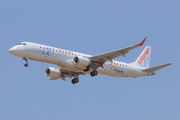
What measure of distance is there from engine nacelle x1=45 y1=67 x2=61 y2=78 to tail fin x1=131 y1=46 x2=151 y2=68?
1272 centimetres

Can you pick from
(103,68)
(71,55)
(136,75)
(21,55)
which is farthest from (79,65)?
(136,75)

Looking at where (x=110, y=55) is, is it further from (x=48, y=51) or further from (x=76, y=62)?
(x=48, y=51)

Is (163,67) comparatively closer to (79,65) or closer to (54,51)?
(79,65)

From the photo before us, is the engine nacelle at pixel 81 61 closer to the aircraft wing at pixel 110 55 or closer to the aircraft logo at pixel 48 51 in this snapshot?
the aircraft wing at pixel 110 55

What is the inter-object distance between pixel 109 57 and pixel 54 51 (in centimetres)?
783

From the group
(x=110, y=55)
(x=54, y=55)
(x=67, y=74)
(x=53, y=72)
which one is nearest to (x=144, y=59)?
(x=110, y=55)

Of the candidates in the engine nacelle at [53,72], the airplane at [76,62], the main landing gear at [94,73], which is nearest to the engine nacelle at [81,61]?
A: the airplane at [76,62]

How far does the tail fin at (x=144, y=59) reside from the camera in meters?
52.2

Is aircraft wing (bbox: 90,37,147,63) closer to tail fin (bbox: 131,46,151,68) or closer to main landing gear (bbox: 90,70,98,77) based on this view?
main landing gear (bbox: 90,70,98,77)

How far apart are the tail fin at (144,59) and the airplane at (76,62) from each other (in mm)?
495

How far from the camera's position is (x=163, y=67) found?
4522cm

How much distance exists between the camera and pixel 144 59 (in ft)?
177

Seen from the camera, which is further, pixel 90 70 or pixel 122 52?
pixel 90 70

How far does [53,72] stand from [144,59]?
1667 centimetres
